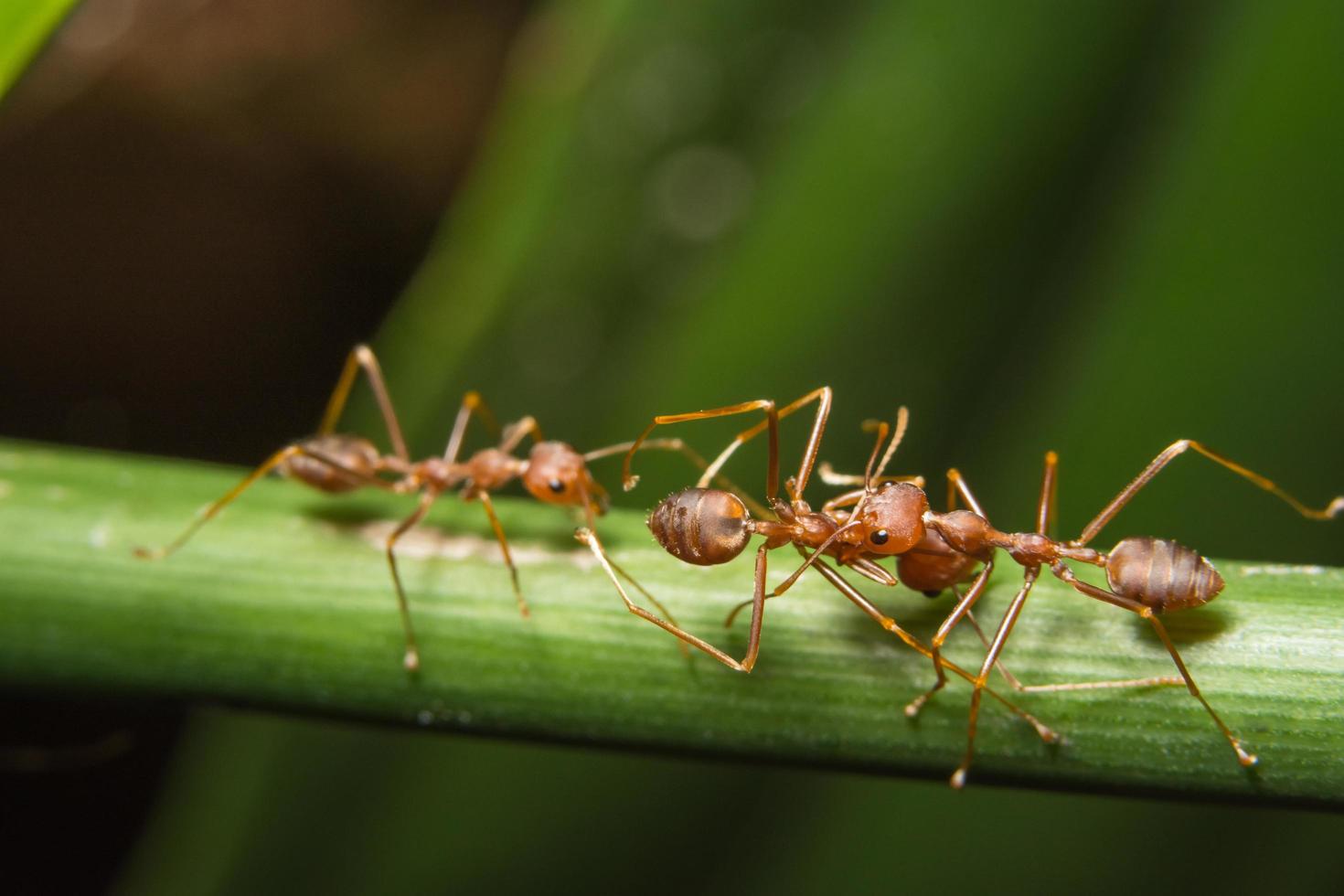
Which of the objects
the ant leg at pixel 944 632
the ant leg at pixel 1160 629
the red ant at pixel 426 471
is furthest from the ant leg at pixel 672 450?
the ant leg at pixel 1160 629

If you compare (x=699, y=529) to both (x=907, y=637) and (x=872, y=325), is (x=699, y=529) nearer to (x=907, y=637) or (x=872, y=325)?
(x=907, y=637)

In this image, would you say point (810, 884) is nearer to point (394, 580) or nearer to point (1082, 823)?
point (1082, 823)

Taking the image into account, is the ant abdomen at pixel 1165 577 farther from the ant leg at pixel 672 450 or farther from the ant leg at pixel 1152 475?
the ant leg at pixel 672 450

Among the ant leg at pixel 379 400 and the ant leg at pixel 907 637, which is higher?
the ant leg at pixel 907 637

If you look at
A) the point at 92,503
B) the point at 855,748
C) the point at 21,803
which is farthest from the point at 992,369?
the point at 21,803

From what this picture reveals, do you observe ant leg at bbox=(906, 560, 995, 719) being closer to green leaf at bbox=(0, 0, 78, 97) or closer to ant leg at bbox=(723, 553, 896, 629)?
ant leg at bbox=(723, 553, 896, 629)

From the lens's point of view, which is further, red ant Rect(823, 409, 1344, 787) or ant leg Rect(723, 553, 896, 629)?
ant leg Rect(723, 553, 896, 629)

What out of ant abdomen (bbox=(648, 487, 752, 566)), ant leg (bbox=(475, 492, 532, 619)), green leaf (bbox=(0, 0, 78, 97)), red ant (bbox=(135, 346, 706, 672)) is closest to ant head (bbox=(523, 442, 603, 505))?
red ant (bbox=(135, 346, 706, 672))
